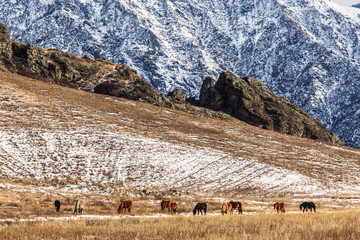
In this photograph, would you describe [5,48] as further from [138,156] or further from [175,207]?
[175,207]

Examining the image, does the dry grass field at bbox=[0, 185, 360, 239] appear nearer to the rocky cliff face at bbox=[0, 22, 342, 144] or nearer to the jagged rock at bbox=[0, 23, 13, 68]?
the rocky cliff face at bbox=[0, 22, 342, 144]

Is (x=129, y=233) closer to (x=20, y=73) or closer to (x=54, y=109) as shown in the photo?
(x=54, y=109)

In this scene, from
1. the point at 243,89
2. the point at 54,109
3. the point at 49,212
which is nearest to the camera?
the point at 49,212

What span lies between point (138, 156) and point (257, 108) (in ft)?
333

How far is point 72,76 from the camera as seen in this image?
11338 centimetres

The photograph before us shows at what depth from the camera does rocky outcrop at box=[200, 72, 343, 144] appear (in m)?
135

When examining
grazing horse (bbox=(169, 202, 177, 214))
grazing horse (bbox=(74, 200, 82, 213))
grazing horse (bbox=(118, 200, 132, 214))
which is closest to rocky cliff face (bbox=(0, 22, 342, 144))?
grazing horse (bbox=(169, 202, 177, 214))

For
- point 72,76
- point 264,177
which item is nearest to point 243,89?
point 72,76

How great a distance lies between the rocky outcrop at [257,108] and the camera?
135000 millimetres

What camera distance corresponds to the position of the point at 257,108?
13875 centimetres

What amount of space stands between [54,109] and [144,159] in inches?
1258

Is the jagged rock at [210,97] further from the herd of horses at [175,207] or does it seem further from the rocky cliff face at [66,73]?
the herd of horses at [175,207]

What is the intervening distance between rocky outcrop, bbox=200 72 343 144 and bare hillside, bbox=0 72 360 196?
198 feet

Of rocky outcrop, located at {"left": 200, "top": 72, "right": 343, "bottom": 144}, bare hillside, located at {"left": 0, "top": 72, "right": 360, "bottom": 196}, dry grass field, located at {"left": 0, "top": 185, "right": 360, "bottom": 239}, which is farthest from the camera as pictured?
rocky outcrop, located at {"left": 200, "top": 72, "right": 343, "bottom": 144}
